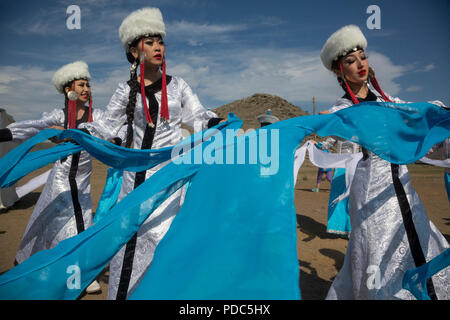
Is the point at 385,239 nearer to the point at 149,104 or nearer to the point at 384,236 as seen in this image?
the point at 384,236

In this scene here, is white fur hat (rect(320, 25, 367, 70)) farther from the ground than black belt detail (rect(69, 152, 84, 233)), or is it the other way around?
white fur hat (rect(320, 25, 367, 70))

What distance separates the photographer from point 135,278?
7.16 feet

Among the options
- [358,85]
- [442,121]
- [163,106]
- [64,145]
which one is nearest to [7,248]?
[64,145]

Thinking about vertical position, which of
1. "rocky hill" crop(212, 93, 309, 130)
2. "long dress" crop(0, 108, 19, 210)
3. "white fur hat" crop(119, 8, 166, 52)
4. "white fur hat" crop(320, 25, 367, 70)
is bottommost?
"long dress" crop(0, 108, 19, 210)

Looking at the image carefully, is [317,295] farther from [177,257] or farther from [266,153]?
[177,257]

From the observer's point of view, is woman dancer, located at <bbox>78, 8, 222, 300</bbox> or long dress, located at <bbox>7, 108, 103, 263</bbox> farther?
long dress, located at <bbox>7, 108, 103, 263</bbox>

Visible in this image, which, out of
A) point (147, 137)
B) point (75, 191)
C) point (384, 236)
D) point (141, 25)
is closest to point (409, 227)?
point (384, 236)

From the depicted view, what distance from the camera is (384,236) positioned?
2.15m

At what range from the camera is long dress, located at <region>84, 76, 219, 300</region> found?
2189 millimetres

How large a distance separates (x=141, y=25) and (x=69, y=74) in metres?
1.88

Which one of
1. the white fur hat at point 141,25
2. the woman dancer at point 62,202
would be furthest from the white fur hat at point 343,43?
the woman dancer at point 62,202

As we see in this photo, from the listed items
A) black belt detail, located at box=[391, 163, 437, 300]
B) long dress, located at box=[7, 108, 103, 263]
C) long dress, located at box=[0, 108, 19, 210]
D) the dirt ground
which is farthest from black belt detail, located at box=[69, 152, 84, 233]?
long dress, located at box=[0, 108, 19, 210]

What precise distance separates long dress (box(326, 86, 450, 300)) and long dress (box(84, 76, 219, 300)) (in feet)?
4.16

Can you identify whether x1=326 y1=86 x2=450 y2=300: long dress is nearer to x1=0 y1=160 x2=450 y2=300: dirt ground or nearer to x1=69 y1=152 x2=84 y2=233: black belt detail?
x1=0 y1=160 x2=450 y2=300: dirt ground
